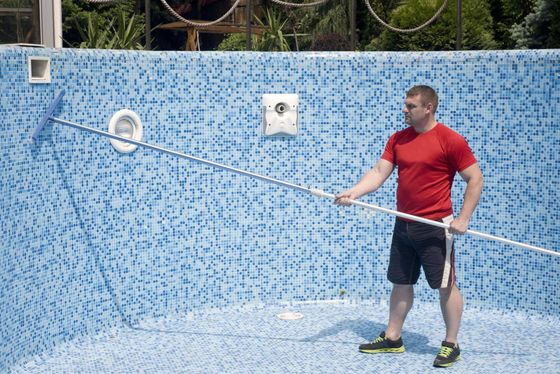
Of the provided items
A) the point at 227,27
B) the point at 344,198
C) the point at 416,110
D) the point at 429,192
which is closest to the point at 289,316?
the point at 344,198

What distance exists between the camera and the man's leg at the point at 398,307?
16.9 feet

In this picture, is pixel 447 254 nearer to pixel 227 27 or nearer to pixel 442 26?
pixel 227 27

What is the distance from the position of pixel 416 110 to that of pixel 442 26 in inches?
489

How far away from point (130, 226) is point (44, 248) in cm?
71

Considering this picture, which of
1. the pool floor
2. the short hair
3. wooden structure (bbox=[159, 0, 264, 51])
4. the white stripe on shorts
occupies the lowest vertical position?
the pool floor

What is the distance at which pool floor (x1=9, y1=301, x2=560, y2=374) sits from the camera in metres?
4.95

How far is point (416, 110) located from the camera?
4.84 meters

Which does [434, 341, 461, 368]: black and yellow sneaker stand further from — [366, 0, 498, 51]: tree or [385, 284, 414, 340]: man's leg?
[366, 0, 498, 51]: tree

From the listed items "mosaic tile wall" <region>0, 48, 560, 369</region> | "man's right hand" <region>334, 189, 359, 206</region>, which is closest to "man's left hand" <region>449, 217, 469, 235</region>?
"man's right hand" <region>334, 189, 359, 206</region>

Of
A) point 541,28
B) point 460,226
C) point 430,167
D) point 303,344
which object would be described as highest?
point 541,28

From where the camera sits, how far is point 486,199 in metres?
6.09

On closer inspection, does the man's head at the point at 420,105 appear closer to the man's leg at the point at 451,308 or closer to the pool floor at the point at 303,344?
the man's leg at the point at 451,308

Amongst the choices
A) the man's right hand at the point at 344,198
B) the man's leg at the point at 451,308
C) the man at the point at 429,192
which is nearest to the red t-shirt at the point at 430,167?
the man at the point at 429,192

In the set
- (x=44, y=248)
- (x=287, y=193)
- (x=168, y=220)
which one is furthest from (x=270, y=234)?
(x=44, y=248)
